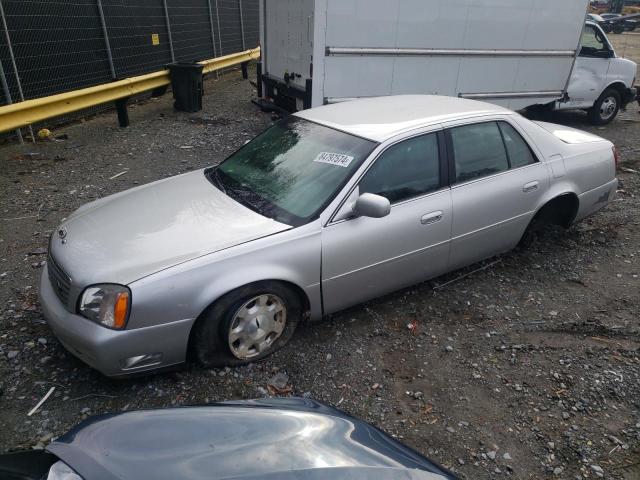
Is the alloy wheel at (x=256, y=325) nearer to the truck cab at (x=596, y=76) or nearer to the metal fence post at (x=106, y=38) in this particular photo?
the metal fence post at (x=106, y=38)

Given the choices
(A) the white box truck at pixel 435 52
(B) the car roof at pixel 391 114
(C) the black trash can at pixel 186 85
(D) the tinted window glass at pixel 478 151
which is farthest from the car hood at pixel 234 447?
(C) the black trash can at pixel 186 85

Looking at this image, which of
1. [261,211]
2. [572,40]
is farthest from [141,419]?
[572,40]

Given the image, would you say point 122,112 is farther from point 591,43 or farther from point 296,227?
point 591,43

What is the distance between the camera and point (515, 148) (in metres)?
4.14

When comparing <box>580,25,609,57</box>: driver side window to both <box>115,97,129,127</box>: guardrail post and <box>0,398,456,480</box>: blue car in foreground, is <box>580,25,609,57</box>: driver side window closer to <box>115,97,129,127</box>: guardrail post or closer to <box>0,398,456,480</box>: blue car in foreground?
<box>115,97,129,127</box>: guardrail post

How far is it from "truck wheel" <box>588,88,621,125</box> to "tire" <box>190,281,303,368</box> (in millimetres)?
9306

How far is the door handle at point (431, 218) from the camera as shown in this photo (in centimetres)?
357

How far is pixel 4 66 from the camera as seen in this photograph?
23.1 ft

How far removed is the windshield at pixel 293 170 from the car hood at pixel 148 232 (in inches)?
6.3

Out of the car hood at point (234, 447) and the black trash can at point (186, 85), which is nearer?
the car hood at point (234, 447)

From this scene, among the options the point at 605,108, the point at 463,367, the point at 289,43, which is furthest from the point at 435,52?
the point at 463,367

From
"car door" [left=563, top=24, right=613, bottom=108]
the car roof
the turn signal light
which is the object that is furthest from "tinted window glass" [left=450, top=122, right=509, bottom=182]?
"car door" [left=563, top=24, right=613, bottom=108]

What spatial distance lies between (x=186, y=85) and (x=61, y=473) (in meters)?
8.95

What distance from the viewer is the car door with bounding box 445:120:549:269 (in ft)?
12.5
